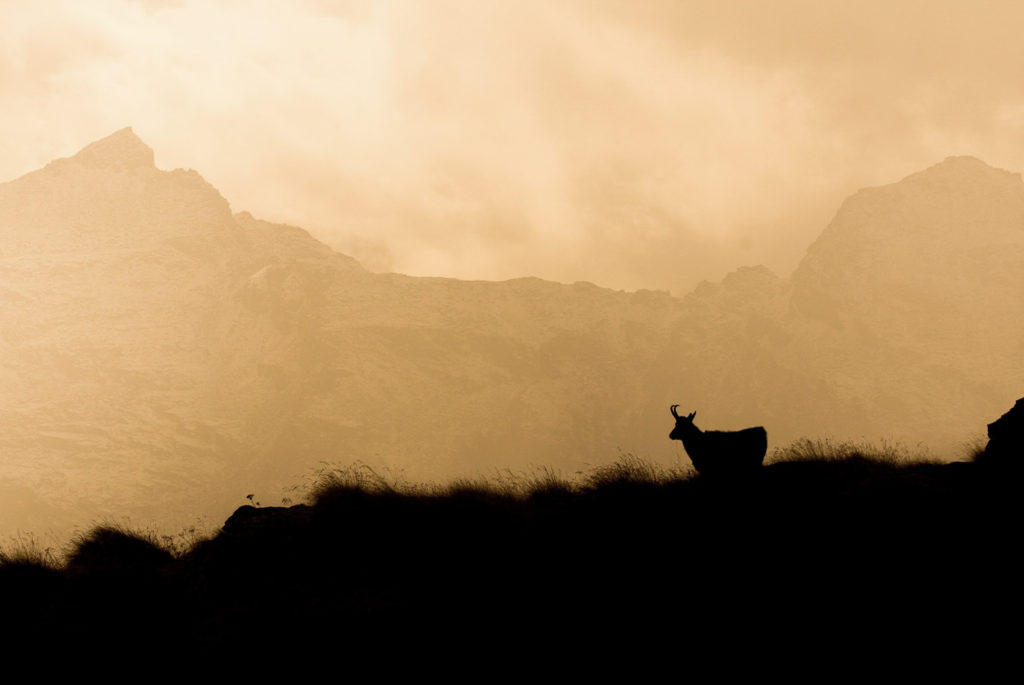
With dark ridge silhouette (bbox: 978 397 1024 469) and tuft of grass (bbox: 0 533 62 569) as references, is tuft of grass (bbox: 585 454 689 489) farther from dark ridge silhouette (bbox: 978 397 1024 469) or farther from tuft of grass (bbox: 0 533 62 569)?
tuft of grass (bbox: 0 533 62 569)

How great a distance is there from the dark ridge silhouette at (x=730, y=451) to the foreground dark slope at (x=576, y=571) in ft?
0.93

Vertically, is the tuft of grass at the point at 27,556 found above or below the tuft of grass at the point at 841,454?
below

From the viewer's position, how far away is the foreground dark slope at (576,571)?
712 cm

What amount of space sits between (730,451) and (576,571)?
3907 mm

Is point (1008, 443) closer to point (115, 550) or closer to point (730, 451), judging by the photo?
point (730, 451)

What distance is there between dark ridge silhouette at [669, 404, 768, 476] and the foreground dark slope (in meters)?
0.28

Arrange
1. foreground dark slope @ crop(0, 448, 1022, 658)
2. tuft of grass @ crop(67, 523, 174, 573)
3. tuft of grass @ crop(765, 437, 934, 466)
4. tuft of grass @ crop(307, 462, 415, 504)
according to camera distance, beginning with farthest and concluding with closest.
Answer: tuft of grass @ crop(765, 437, 934, 466) → tuft of grass @ crop(307, 462, 415, 504) → tuft of grass @ crop(67, 523, 174, 573) → foreground dark slope @ crop(0, 448, 1022, 658)

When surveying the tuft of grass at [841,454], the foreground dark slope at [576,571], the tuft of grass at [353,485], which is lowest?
the foreground dark slope at [576,571]

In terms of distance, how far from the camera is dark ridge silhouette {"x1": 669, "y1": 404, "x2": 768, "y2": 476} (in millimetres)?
10648

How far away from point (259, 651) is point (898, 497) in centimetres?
916

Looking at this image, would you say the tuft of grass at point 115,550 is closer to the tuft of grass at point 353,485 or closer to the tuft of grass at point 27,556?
the tuft of grass at point 27,556

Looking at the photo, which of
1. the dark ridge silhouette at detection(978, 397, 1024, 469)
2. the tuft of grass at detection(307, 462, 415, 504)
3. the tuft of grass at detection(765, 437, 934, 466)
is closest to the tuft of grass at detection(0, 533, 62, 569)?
the tuft of grass at detection(307, 462, 415, 504)

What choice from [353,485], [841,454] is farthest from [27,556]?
[841,454]

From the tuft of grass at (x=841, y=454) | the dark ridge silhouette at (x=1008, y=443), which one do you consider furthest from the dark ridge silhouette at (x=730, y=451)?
the dark ridge silhouette at (x=1008, y=443)
